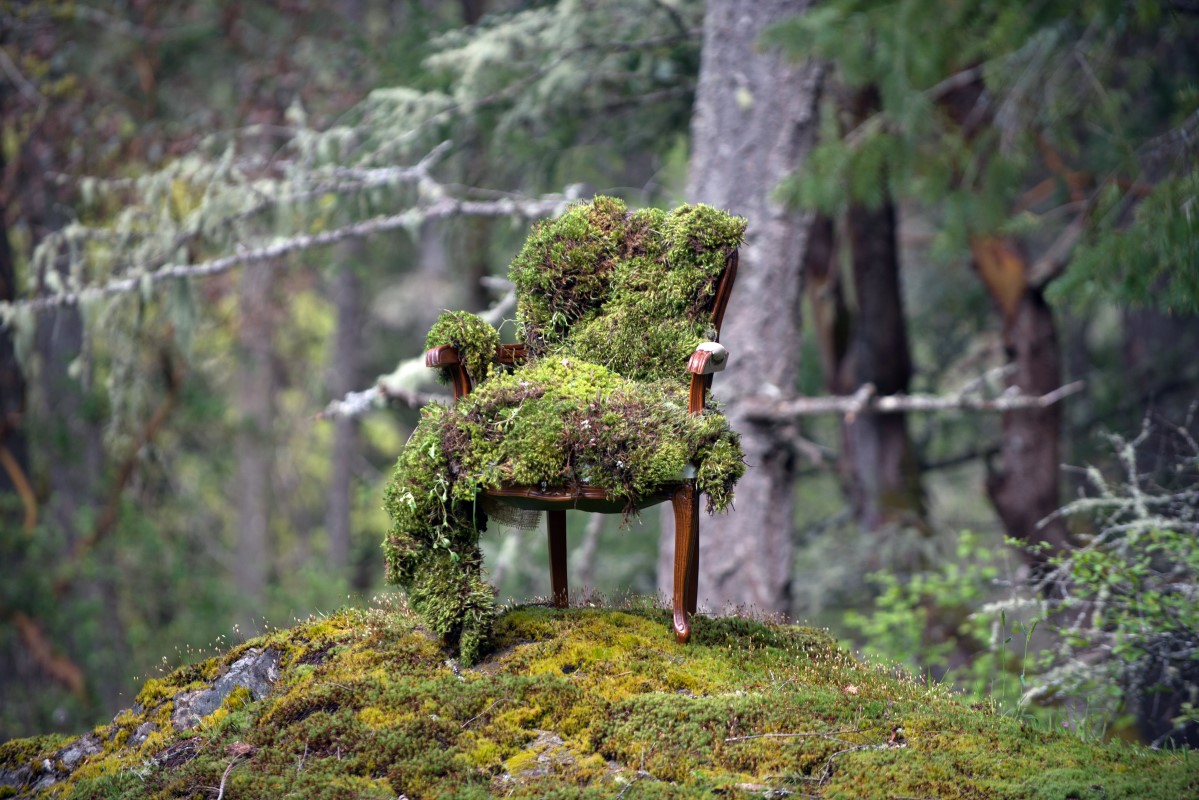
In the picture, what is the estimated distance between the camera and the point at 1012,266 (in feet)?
27.0

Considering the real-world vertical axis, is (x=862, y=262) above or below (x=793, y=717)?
above

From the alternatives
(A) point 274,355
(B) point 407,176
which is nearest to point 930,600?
(B) point 407,176

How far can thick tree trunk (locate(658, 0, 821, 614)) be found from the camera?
20.8 feet

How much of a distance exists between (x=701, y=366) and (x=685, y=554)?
66cm

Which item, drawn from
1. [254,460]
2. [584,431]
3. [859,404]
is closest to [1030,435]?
[859,404]

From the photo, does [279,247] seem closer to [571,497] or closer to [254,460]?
[571,497]

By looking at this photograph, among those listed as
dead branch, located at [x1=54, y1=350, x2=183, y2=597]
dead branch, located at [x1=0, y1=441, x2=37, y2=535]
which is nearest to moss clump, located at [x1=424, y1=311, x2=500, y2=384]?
dead branch, located at [x1=54, y1=350, x2=183, y2=597]

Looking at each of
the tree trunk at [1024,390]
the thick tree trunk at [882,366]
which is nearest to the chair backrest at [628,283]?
the tree trunk at [1024,390]

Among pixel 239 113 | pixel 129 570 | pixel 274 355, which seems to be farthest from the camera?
pixel 274 355

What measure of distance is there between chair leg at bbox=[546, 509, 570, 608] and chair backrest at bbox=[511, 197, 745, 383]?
26.3 inches

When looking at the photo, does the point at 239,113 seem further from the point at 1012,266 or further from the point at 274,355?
the point at 1012,266

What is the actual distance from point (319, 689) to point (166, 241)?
12.3 feet

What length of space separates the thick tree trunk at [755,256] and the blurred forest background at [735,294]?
0.02 meters

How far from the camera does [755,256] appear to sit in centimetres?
639
